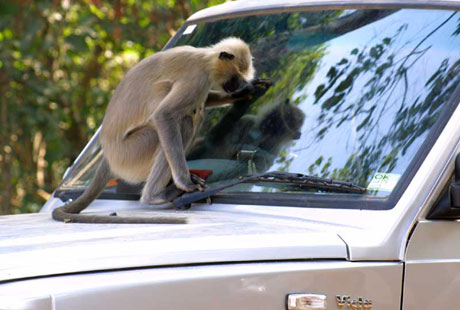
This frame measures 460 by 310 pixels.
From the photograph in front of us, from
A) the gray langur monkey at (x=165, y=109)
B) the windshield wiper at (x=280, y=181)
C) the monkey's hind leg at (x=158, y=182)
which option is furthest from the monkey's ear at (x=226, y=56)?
the windshield wiper at (x=280, y=181)

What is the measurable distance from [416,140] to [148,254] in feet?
3.36

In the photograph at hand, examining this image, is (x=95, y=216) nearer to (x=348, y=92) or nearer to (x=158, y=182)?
(x=158, y=182)

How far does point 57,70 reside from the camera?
11273 millimetres

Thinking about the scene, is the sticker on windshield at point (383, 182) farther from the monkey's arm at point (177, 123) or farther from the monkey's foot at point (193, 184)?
the monkey's arm at point (177, 123)

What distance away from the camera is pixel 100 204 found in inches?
146

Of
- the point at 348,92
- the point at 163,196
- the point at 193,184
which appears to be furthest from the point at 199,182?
the point at 348,92

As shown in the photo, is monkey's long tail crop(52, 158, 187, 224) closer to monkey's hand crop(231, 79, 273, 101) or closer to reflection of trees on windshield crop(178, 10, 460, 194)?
reflection of trees on windshield crop(178, 10, 460, 194)

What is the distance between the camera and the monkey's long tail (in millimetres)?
2980

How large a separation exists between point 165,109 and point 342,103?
136 cm

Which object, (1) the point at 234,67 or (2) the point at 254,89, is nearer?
(2) the point at 254,89

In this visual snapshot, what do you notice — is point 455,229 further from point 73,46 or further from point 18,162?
point 18,162

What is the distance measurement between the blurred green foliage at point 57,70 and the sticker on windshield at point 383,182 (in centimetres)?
598

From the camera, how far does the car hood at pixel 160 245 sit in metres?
2.24

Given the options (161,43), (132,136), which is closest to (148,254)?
(132,136)
